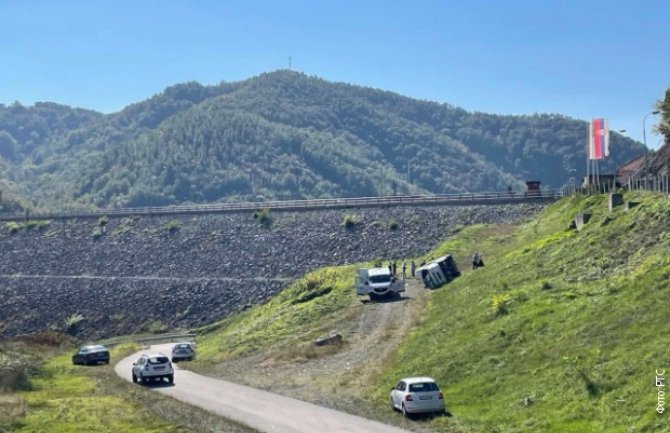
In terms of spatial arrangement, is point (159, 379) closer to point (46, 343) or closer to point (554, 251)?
point (554, 251)

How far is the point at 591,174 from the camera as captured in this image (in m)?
78.8

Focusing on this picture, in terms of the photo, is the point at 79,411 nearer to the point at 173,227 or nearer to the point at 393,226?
the point at 393,226

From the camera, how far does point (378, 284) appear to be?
61.6m

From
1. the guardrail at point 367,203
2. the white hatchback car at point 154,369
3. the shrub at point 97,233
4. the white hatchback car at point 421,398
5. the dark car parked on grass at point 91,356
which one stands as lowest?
the dark car parked on grass at point 91,356

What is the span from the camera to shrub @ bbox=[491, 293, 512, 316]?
41344 mm

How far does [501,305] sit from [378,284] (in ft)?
67.5

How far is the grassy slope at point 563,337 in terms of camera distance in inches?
1069

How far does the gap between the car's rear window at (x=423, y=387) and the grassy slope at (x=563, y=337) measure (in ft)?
4.03

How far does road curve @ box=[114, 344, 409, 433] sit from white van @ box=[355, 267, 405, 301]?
1735 centimetres

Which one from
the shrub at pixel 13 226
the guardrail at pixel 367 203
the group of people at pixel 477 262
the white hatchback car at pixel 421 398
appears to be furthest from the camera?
the shrub at pixel 13 226

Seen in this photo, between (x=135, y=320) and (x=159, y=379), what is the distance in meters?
39.2

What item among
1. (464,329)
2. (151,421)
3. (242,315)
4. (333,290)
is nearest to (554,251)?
(464,329)

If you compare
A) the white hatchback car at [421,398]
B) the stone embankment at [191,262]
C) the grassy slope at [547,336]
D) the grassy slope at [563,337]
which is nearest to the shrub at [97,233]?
the stone embankment at [191,262]

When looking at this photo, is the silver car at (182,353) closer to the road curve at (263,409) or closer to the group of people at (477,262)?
the road curve at (263,409)
